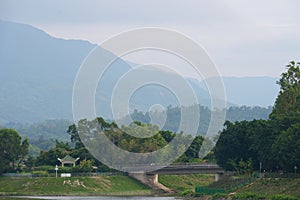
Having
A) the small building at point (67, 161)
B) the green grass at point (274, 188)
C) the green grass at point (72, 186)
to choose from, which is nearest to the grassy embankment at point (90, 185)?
the green grass at point (72, 186)

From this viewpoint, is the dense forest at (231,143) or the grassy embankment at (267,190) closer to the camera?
the grassy embankment at (267,190)

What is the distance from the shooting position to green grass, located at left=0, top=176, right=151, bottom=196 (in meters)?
99.7

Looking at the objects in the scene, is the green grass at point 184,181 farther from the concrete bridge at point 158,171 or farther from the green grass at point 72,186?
the green grass at point 72,186

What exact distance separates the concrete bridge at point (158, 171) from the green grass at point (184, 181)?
2.08 m

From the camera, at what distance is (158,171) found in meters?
112

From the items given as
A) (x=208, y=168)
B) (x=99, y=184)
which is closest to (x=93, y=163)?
(x=99, y=184)

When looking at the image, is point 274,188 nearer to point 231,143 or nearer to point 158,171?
point 231,143

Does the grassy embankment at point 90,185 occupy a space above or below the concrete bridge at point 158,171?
below

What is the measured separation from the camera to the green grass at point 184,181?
115 meters

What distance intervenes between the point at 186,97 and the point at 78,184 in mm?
97666

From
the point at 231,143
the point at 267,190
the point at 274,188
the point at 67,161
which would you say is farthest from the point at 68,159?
the point at 274,188

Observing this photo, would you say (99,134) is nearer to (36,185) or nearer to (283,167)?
(36,185)

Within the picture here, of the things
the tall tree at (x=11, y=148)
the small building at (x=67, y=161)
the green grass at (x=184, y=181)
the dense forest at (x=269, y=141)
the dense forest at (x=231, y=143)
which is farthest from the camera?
the small building at (x=67, y=161)

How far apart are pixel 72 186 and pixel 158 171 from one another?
1424cm
